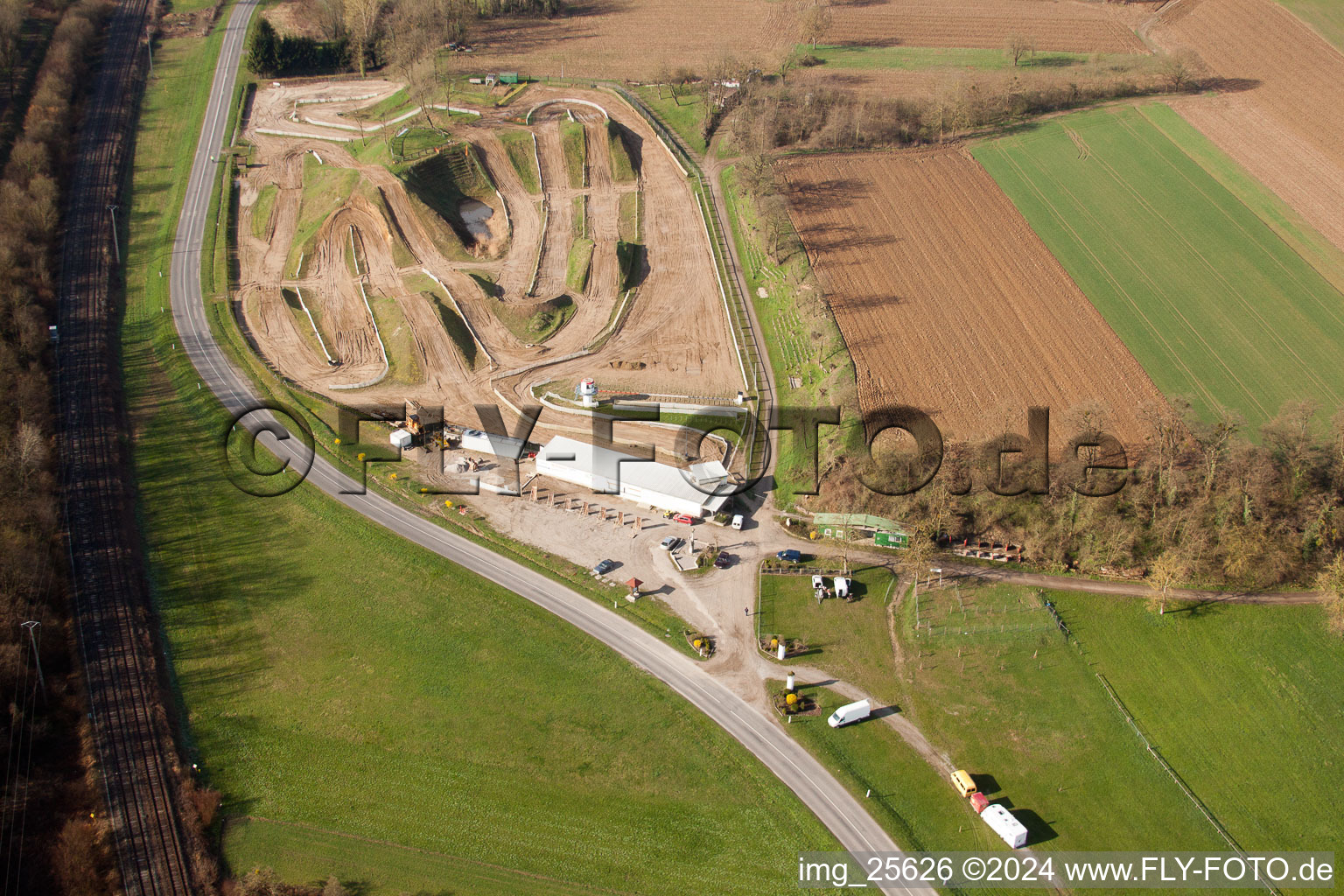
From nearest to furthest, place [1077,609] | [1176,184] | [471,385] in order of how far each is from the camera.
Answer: [1077,609]
[471,385]
[1176,184]

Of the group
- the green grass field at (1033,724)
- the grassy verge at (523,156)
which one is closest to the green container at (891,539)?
the green grass field at (1033,724)

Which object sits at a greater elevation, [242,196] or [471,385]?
[242,196]

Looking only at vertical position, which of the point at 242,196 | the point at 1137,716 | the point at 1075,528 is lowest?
the point at 1137,716

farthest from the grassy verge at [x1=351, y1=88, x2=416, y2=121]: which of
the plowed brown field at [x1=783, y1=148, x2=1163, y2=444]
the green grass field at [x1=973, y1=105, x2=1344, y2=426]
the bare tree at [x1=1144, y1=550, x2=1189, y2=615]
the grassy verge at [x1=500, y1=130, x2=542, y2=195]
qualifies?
the bare tree at [x1=1144, y1=550, x2=1189, y2=615]

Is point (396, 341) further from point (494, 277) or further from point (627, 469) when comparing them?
point (627, 469)

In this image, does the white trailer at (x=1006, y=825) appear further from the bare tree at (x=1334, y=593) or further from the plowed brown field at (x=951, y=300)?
the plowed brown field at (x=951, y=300)

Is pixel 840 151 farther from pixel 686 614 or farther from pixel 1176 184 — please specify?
pixel 686 614

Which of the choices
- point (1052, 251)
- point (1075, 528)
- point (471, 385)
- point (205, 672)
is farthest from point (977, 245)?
point (205, 672)
